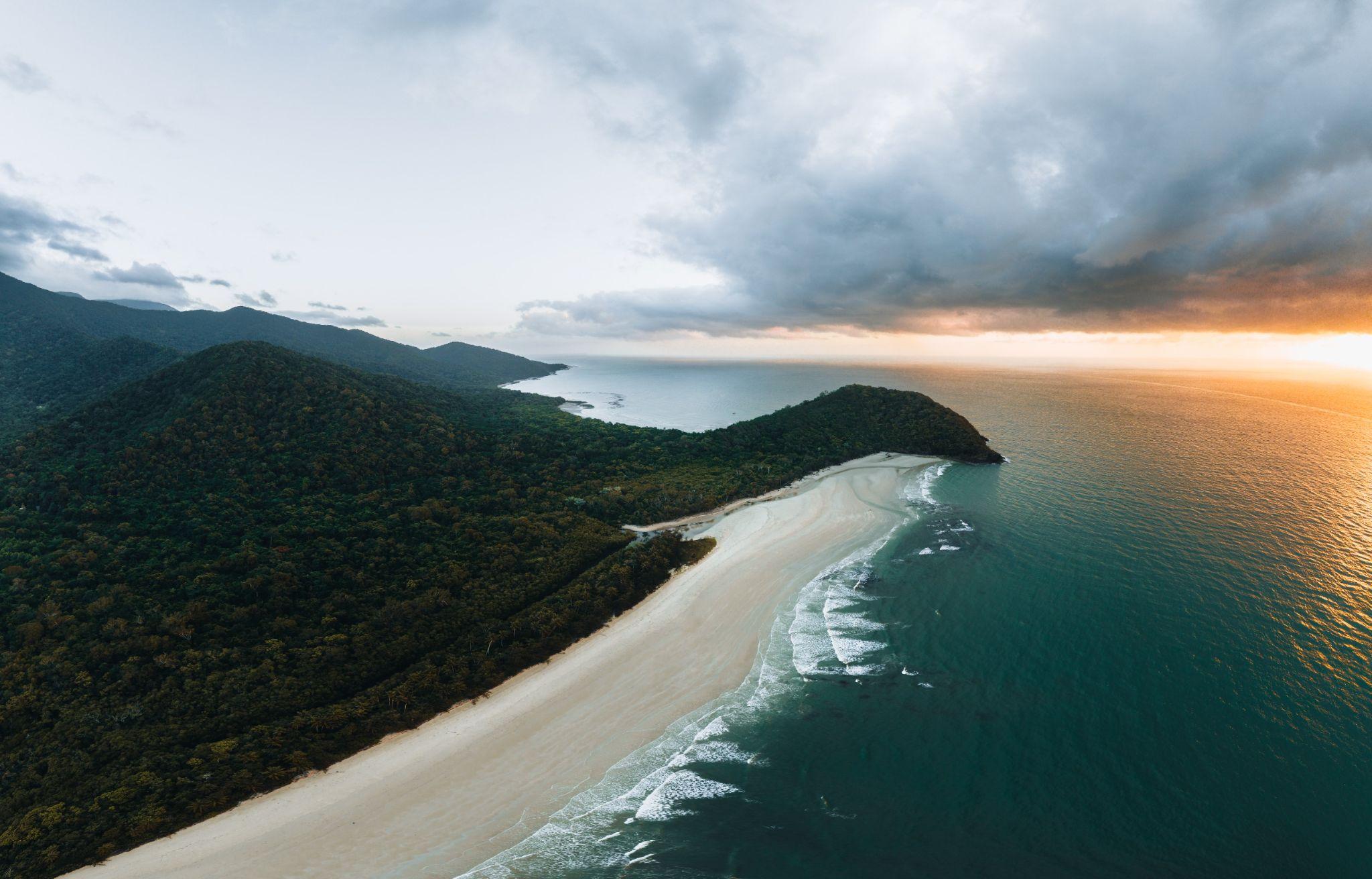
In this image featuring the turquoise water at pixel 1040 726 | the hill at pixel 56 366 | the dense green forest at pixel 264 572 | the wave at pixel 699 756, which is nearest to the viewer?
the turquoise water at pixel 1040 726

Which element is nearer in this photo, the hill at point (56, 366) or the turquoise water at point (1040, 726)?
the turquoise water at point (1040, 726)

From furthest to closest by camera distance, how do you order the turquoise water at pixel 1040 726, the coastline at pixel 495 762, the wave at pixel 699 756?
the wave at pixel 699 756 → the coastline at pixel 495 762 → the turquoise water at pixel 1040 726

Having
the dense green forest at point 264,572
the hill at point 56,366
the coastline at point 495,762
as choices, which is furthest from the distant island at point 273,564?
the hill at point 56,366

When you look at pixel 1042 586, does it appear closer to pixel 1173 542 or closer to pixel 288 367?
pixel 1173 542

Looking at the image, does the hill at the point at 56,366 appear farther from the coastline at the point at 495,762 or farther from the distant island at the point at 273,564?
the coastline at the point at 495,762

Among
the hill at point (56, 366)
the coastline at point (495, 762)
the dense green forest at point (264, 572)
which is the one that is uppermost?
the hill at point (56, 366)

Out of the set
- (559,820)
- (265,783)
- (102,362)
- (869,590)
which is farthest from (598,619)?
(102,362)

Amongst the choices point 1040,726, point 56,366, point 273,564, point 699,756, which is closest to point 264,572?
point 273,564
